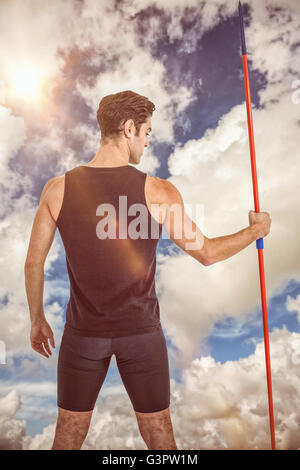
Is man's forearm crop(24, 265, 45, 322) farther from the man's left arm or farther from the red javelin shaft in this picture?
the red javelin shaft

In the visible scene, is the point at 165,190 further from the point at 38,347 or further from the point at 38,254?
the point at 38,347

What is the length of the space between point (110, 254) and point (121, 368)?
2.61 feet

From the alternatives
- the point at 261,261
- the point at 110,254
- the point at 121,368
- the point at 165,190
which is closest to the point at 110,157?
the point at 165,190

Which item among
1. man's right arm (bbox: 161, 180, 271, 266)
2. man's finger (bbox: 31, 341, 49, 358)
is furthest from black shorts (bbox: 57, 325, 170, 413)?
man's right arm (bbox: 161, 180, 271, 266)

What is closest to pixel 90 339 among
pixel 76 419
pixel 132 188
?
pixel 76 419

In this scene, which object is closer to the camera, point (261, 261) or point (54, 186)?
point (54, 186)

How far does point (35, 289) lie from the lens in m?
2.60

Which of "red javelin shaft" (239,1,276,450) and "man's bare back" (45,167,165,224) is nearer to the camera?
"man's bare back" (45,167,165,224)

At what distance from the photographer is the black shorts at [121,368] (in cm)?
237

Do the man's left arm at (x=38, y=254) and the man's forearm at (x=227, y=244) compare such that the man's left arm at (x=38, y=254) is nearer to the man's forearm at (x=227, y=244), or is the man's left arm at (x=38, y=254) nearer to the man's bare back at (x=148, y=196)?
the man's bare back at (x=148, y=196)

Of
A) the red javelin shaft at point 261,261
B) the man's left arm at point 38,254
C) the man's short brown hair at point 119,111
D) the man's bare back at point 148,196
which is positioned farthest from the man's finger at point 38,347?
the red javelin shaft at point 261,261

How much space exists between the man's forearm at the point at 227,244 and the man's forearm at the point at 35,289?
1.26m

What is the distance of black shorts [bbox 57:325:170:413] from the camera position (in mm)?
2373

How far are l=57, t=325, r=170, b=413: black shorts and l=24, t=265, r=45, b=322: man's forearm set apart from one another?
353mm
